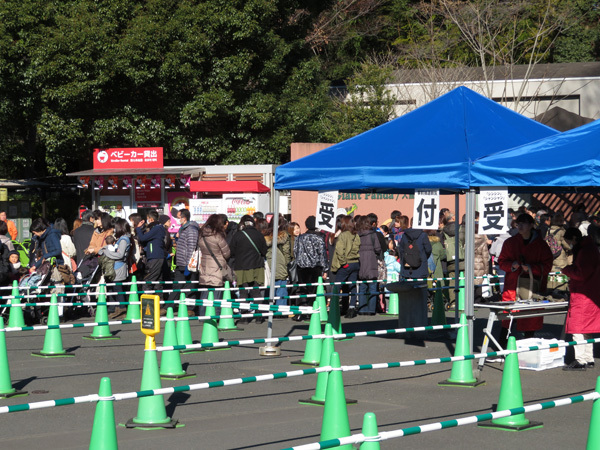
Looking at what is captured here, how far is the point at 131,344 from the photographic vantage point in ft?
42.5

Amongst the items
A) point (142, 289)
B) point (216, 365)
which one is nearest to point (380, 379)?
point (216, 365)

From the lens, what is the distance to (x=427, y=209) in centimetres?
1061

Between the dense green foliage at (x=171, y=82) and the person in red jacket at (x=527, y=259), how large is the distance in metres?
19.7

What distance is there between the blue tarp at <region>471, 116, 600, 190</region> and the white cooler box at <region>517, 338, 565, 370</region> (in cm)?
202

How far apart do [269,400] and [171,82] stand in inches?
875

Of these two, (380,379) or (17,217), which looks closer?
(380,379)

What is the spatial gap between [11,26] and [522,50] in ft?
82.9

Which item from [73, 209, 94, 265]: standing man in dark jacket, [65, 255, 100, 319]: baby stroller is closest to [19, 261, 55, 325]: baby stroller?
[65, 255, 100, 319]: baby stroller

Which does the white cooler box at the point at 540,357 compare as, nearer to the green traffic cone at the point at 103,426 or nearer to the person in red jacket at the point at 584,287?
the person in red jacket at the point at 584,287

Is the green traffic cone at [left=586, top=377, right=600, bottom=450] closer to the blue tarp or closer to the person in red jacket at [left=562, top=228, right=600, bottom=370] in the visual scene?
the blue tarp

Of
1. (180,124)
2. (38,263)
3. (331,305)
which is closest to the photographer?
(331,305)

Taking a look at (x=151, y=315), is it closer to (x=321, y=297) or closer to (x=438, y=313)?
(x=321, y=297)

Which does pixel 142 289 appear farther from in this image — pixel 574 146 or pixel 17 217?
pixel 17 217

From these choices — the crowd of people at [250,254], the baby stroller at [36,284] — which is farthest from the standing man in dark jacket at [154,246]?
the baby stroller at [36,284]
